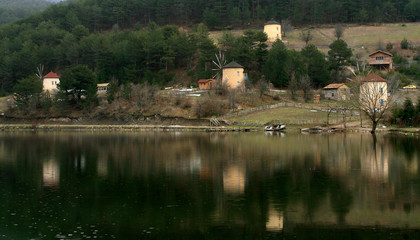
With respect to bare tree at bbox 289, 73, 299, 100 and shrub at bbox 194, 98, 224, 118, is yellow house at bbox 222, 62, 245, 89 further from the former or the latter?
shrub at bbox 194, 98, 224, 118

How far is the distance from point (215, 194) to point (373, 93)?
42950 mm

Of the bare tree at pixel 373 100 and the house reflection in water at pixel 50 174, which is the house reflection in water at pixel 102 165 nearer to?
the house reflection in water at pixel 50 174

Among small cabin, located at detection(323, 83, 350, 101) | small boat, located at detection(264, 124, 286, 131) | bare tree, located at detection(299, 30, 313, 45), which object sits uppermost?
bare tree, located at detection(299, 30, 313, 45)

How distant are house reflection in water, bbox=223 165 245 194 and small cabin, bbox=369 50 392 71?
67.6 m

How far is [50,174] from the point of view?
30328mm

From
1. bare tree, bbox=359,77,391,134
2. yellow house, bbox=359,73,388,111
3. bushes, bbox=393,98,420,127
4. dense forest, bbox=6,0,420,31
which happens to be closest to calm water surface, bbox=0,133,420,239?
bare tree, bbox=359,77,391,134

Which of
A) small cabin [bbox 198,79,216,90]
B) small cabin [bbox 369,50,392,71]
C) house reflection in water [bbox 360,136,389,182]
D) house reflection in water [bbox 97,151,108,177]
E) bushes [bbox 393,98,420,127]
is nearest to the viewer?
house reflection in water [bbox 360,136,389,182]

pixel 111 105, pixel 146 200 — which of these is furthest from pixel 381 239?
pixel 111 105

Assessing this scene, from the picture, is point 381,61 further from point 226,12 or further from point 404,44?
point 226,12

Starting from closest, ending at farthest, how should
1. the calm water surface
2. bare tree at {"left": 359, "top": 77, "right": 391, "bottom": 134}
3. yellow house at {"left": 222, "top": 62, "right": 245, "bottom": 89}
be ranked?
the calm water surface, bare tree at {"left": 359, "top": 77, "right": 391, "bottom": 134}, yellow house at {"left": 222, "top": 62, "right": 245, "bottom": 89}

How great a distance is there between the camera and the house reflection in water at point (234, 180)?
24.3 m

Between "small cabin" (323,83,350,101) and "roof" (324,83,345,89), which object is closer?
"small cabin" (323,83,350,101)

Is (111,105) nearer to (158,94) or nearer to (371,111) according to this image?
(158,94)

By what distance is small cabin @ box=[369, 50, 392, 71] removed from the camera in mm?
89625
